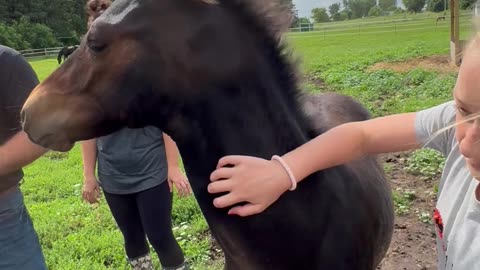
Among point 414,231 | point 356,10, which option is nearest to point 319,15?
point 356,10

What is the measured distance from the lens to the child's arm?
1452mm

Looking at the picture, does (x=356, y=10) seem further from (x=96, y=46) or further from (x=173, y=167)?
(x=96, y=46)

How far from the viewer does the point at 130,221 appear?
3.12 meters

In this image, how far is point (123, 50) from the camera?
1.52m

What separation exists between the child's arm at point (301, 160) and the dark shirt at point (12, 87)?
2.43ft

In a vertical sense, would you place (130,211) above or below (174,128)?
below

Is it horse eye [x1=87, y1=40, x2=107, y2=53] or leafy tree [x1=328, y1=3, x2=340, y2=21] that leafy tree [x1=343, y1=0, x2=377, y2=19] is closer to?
leafy tree [x1=328, y1=3, x2=340, y2=21]

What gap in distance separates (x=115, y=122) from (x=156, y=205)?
1538 mm

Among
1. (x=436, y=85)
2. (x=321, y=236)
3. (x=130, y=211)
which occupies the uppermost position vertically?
(x=321, y=236)

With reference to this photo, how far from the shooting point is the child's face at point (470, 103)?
112cm

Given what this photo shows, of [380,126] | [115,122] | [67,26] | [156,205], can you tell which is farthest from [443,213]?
[67,26]

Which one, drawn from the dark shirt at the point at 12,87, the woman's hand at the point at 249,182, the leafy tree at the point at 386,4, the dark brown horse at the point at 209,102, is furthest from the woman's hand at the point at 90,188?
the leafy tree at the point at 386,4

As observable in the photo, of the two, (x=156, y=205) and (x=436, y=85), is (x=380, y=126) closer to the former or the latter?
(x=156, y=205)

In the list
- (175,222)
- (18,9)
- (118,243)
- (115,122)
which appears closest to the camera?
(115,122)
